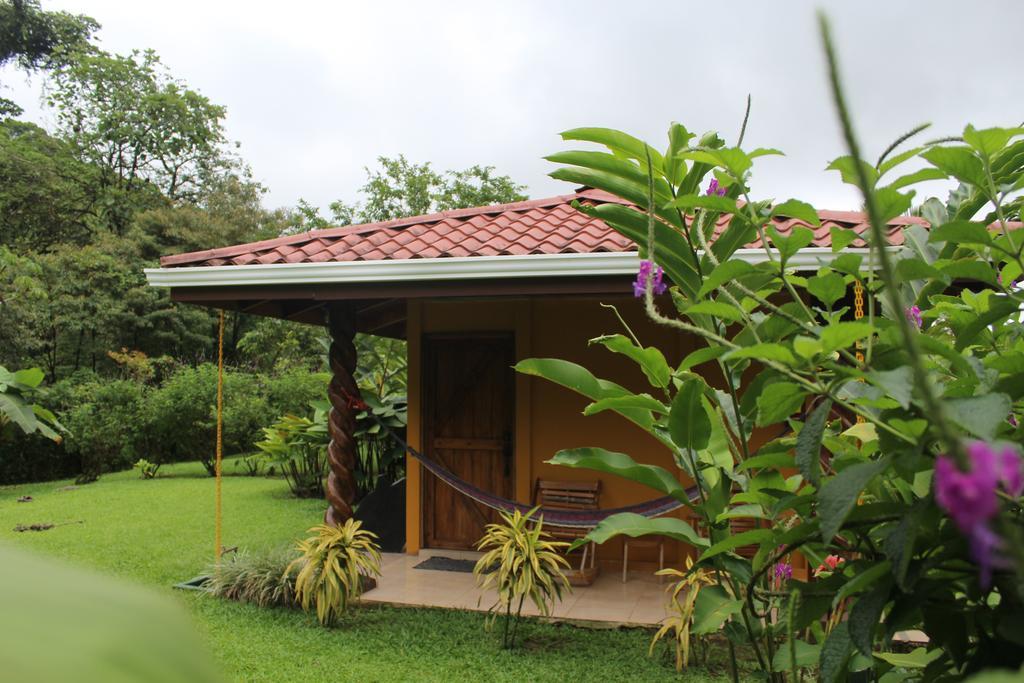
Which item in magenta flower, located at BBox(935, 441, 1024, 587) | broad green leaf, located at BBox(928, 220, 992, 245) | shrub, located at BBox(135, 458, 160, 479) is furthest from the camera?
shrub, located at BBox(135, 458, 160, 479)

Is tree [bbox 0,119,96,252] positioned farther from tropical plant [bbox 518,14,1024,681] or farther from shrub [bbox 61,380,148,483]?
tropical plant [bbox 518,14,1024,681]

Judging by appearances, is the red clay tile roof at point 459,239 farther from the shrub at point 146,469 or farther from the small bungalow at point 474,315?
the shrub at point 146,469

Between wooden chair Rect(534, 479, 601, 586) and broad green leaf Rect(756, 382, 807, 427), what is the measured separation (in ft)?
17.2

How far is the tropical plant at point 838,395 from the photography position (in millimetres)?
820

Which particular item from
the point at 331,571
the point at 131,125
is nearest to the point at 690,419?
the point at 331,571

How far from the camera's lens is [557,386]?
259 inches

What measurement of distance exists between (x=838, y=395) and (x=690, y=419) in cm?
22

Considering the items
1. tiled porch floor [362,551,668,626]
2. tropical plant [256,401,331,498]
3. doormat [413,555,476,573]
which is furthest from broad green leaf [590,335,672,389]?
tropical plant [256,401,331,498]

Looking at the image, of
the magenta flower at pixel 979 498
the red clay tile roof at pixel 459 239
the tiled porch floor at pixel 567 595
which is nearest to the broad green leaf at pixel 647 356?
the magenta flower at pixel 979 498

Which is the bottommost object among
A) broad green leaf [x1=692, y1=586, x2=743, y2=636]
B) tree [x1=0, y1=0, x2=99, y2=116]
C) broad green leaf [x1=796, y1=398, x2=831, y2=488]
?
broad green leaf [x1=692, y1=586, x2=743, y2=636]

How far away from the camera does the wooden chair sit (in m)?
6.14

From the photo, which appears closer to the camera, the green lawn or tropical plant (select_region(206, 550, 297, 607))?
the green lawn

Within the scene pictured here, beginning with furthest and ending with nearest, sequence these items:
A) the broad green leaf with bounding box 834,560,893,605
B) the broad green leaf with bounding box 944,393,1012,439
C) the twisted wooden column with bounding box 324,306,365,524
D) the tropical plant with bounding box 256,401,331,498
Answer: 1. the tropical plant with bounding box 256,401,331,498
2. the twisted wooden column with bounding box 324,306,365,524
3. the broad green leaf with bounding box 834,560,893,605
4. the broad green leaf with bounding box 944,393,1012,439

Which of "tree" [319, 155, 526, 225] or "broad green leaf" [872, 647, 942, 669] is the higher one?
"tree" [319, 155, 526, 225]
